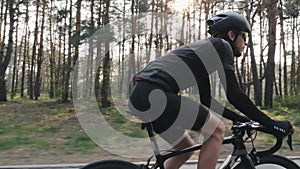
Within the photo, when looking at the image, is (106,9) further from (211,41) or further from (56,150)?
(211,41)

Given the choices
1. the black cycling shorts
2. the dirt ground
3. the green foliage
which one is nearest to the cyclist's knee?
the black cycling shorts

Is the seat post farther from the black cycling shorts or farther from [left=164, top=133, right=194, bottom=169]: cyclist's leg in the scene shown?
[left=164, top=133, right=194, bottom=169]: cyclist's leg

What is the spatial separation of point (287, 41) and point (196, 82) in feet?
119

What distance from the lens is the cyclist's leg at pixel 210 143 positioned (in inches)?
104

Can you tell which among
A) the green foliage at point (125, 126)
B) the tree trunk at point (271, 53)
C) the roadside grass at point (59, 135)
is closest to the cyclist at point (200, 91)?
the roadside grass at point (59, 135)

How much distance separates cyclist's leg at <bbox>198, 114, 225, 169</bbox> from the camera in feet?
8.66

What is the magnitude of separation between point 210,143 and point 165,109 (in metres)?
0.40

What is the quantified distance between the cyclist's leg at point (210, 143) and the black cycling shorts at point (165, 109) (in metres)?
0.05

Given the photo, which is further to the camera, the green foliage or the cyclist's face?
the green foliage

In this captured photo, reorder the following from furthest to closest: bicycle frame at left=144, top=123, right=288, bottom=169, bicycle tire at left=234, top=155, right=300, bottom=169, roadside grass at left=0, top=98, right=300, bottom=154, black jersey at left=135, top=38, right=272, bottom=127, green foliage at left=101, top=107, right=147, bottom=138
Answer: green foliage at left=101, top=107, right=147, bottom=138
roadside grass at left=0, top=98, right=300, bottom=154
bicycle tire at left=234, top=155, right=300, bottom=169
bicycle frame at left=144, top=123, right=288, bottom=169
black jersey at left=135, top=38, right=272, bottom=127

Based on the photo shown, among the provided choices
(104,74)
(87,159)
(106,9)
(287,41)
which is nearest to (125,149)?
(87,159)

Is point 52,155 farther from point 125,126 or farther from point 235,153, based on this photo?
point 235,153

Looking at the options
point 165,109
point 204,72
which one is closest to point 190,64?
point 204,72

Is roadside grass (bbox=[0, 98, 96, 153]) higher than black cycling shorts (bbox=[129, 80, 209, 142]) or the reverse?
the reverse
